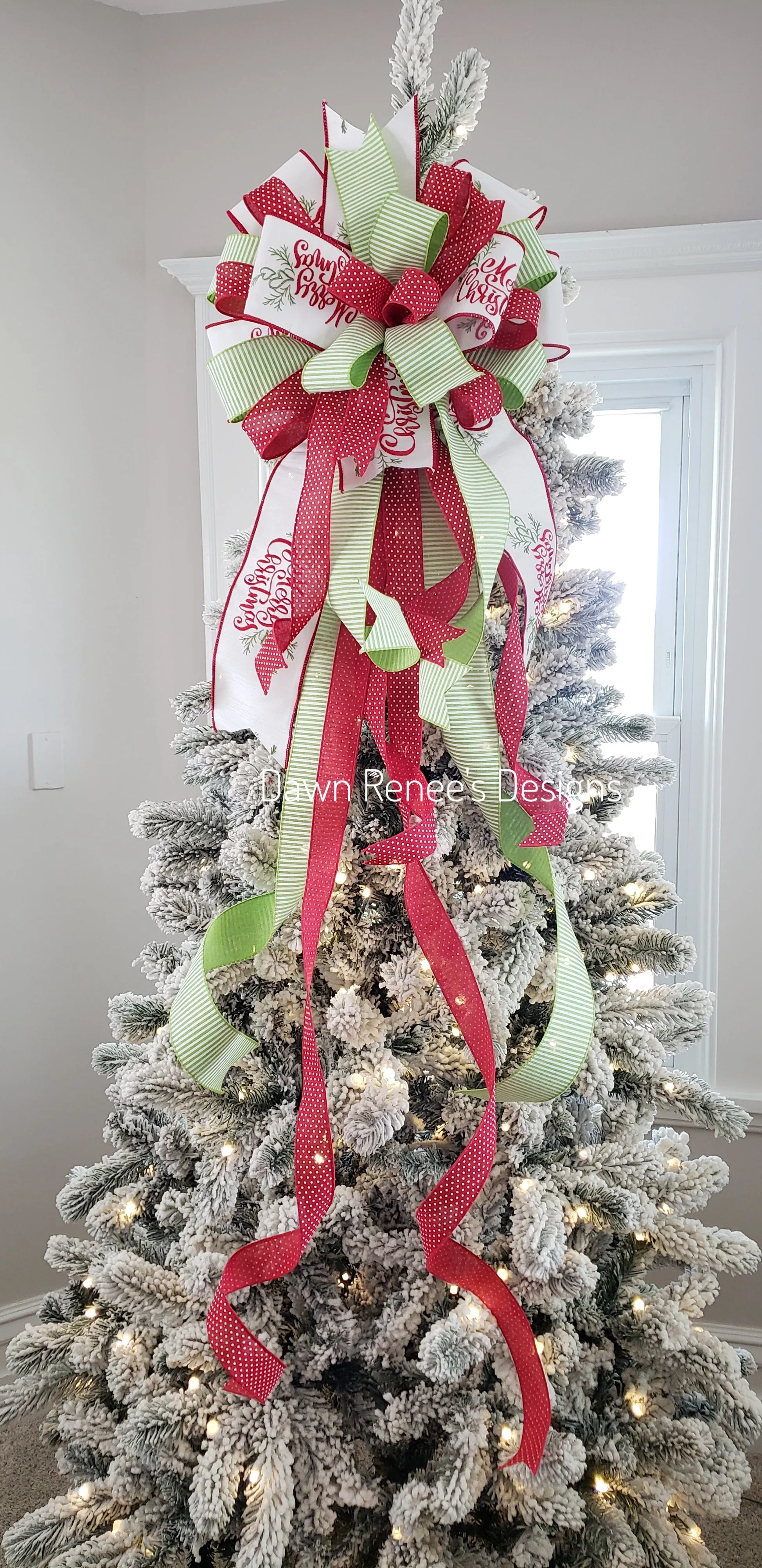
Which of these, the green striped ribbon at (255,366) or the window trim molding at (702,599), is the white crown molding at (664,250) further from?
the green striped ribbon at (255,366)

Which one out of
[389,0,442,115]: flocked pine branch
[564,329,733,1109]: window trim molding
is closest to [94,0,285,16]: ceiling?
[564,329,733,1109]: window trim molding

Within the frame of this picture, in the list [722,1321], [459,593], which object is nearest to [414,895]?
[459,593]

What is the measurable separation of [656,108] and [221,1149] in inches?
66.1

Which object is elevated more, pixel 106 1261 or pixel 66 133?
pixel 66 133

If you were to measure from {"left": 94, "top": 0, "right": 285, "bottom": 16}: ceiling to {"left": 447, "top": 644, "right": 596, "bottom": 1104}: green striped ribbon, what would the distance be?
59.8 inches

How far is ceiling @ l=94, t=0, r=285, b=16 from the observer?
5.17 ft

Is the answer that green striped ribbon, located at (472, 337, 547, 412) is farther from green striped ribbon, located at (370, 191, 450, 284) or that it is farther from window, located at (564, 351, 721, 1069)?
window, located at (564, 351, 721, 1069)

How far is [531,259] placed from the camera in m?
0.71

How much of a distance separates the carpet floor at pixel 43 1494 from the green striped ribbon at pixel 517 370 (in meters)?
1.54

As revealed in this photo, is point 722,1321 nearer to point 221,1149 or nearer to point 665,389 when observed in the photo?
point 221,1149

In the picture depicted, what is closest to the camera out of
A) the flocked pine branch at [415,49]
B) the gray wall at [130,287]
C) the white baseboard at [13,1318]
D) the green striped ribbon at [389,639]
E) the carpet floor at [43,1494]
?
the green striped ribbon at [389,639]

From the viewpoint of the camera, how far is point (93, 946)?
5.62 feet

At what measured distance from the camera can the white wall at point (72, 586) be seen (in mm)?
1570

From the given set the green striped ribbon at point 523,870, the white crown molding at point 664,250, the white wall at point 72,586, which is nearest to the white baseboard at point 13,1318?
the white wall at point 72,586
